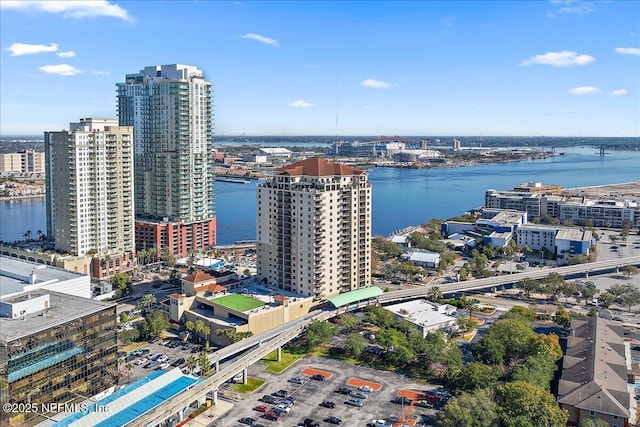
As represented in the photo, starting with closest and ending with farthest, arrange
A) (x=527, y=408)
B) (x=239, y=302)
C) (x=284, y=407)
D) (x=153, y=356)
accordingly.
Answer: (x=527, y=408), (x=284, y=407), (x=153, y=356), (x=239, y=302)

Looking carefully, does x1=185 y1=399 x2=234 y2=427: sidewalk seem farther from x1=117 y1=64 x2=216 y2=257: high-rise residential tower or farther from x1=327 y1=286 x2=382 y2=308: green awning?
x1=117 y1=64 x2=216 y2=257: high-rise residential tower

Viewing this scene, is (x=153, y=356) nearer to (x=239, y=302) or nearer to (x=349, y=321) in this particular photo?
(x=239, y=302)

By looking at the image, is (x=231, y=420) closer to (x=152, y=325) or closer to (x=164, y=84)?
(x=152, y=325)

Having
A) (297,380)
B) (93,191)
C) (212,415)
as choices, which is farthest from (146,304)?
(212,415)

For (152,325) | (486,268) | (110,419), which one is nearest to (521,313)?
(486,268)

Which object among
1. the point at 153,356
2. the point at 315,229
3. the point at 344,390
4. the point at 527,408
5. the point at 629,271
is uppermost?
the point at 315,229

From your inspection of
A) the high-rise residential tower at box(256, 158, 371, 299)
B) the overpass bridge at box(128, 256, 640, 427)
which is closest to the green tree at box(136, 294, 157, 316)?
the high-rise residential tower at box(256, 158, 371, 299)

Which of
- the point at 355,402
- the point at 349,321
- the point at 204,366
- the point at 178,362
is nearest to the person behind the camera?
the point at 355,402
